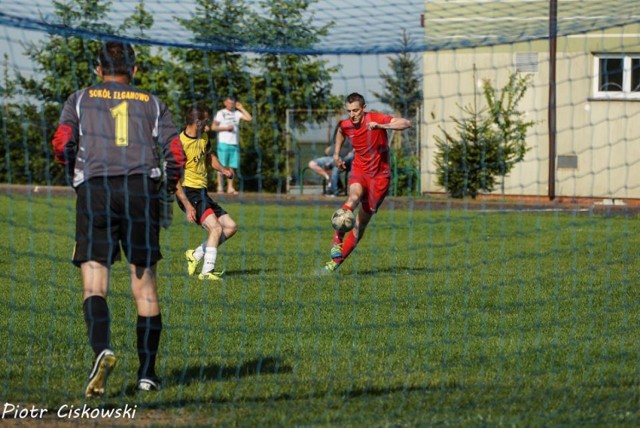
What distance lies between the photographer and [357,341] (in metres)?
7.71

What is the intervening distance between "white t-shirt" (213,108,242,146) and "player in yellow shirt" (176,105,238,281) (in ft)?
7.48

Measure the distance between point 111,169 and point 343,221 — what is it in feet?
18.7

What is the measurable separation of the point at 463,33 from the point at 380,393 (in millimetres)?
3421

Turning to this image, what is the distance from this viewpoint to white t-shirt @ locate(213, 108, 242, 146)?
47.2 feet

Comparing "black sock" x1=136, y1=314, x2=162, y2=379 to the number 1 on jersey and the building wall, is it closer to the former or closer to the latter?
the number 1 on jersey

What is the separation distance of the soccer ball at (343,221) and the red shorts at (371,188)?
322 millimetres

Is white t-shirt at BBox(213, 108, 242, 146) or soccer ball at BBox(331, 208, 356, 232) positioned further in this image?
white t-shirt at BBox(213, 108, 242, 146)

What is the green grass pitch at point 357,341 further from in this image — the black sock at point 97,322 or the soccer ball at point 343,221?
the soccer ball at point 343,221

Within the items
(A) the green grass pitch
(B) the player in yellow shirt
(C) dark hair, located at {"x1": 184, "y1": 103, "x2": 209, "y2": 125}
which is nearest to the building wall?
(A) the green grass pitch

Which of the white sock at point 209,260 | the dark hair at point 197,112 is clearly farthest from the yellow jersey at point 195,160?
the white sock at point 209,260

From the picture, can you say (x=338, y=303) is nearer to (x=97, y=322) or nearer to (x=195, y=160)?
(x=195, y=160)

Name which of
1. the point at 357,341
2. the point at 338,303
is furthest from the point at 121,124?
the point at 338,303

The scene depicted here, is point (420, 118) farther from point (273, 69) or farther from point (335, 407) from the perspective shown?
point (335, 407)

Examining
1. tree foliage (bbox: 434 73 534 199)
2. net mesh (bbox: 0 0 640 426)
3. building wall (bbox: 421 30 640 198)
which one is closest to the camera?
net mesh (bbox: 0 0 640 426)
